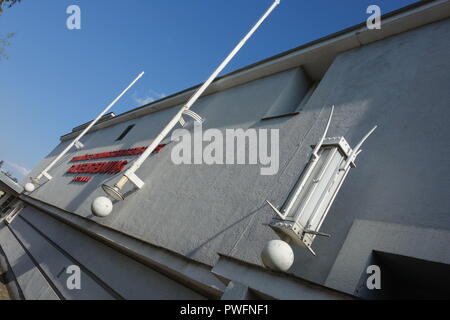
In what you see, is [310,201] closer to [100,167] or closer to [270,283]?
[270,283]

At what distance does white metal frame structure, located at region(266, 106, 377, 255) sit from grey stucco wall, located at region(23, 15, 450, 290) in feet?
2.18

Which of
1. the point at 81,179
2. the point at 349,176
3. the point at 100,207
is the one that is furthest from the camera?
the point at 81,179

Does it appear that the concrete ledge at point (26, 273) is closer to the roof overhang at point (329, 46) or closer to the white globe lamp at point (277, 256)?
the white globe lamp at point (277, 256)

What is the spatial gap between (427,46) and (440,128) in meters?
2.12

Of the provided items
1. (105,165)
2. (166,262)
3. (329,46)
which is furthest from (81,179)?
(329,46)

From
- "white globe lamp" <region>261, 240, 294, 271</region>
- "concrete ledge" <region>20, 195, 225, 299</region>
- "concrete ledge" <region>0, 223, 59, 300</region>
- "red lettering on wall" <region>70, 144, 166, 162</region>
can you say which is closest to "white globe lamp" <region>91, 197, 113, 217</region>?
"concrete ledge" <region>20, 195, 225, 299</region>

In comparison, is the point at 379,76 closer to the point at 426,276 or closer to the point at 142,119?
the point at 426,276

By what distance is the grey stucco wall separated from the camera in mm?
3262

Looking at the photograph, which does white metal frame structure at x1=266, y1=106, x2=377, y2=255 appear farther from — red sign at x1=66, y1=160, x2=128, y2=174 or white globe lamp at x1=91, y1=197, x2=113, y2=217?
red sign at x1=66, y1=160, x2=128, y2=174

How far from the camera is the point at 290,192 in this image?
302cm

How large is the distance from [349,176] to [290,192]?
1.37m

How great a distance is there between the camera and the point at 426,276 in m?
2.66
